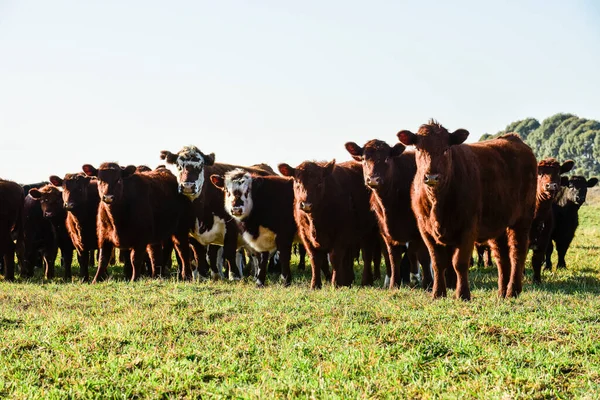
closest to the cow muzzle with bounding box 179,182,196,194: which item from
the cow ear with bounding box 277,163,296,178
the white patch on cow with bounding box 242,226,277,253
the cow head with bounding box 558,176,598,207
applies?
the white patch on cow with bounding box 242,226,277,253

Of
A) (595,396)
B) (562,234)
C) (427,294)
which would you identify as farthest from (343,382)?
(562,234)

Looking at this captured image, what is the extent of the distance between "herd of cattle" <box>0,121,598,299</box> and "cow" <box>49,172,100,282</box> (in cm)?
2

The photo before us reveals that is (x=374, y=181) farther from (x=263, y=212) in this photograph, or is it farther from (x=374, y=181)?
(x=263, y=212)

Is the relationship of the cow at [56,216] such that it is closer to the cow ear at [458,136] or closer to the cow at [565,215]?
the cow ear at [458,136]

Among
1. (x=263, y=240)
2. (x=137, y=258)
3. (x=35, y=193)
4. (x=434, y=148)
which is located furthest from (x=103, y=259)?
(x=434, y=148)

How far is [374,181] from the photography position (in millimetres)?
9742

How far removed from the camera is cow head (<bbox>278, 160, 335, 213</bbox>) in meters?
→ 10.6

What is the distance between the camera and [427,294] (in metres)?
9.10

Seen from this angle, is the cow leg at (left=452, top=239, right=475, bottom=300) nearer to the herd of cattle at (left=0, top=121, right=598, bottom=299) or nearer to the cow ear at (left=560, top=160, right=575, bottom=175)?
the herd of cattle at (left=0, top=121, right=598, bottom=299)

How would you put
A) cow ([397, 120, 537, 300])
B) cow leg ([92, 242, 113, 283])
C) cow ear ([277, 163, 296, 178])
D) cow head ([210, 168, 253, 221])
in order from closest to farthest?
cow ([397, 120, 537, 300])
cow ear ([277, 163, 296, 178])
cow head ([210, 168, 253, 221])
cow leg ([92, 242, 113, 283])

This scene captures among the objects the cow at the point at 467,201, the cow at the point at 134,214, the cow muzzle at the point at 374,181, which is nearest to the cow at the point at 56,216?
the cow at the point at 134,214

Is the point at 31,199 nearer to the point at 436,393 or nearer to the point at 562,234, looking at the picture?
the point at 562,234

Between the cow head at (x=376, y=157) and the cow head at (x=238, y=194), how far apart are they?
247 centimetres

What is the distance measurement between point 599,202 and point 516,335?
4425 centimetres
